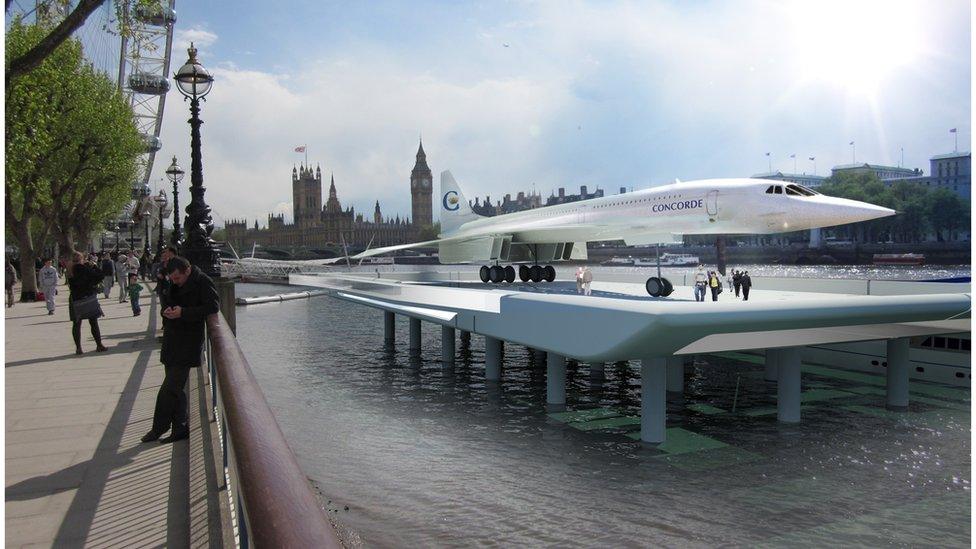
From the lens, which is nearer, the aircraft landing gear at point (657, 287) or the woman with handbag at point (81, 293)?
the woman with handbag at point (81, 293)

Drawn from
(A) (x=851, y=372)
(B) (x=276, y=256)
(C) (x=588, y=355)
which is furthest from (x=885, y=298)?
(B) (x=276, y=256)

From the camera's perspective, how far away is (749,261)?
105 meters

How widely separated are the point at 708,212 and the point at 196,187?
1429cm

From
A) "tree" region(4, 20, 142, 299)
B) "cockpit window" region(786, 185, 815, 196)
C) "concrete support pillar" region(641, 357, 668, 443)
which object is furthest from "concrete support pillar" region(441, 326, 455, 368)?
"tree" region(4, 20, 142, 299)

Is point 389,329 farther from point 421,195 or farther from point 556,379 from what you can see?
point 421,195

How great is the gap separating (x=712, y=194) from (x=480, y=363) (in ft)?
29.2

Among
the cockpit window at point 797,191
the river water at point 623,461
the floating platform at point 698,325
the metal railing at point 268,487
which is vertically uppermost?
the cockpit window at point 797,191

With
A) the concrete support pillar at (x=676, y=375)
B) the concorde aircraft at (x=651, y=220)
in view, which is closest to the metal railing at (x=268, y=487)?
the concrete support pillar at (x=676, y=375)

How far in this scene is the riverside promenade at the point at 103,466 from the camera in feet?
15.4

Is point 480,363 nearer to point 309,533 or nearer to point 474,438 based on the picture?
point 474,438

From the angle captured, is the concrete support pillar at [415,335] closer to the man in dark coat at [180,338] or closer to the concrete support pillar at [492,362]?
the concrete support pillar at [492,362]

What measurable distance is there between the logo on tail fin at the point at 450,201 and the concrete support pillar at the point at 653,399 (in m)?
26.6

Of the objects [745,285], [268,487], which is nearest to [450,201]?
[745,285]

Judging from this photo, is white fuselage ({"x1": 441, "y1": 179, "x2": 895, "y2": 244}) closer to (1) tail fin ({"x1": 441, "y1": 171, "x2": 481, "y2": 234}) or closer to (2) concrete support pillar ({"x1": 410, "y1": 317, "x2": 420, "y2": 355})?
(2) concrete support pillar ({"x1": 410, "y1": 317, "x2": 420, "y2": 355})
